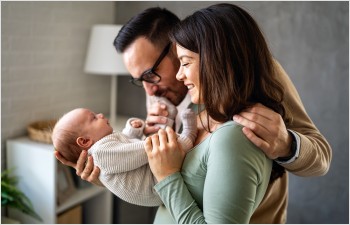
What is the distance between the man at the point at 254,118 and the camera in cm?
105

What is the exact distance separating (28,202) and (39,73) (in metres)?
0.82

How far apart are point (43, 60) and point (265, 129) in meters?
1.95

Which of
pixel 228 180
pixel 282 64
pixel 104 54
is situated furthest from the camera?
pixel 104 54

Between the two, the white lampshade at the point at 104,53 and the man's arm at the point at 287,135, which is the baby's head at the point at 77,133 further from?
the white lampshade at the point at 104,53

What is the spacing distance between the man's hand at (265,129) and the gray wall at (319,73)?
5.19 ft

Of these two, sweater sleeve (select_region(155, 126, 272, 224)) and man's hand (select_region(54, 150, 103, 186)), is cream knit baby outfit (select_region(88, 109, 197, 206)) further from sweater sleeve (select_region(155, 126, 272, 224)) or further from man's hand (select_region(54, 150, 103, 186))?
sweater sleeve (select_region(155, 126, 272, 224))

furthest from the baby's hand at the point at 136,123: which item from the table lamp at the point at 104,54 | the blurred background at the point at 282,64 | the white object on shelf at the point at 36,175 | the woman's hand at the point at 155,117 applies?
the table lamp at the point at 104,54

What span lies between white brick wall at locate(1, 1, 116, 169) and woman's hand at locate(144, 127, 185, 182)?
5.12 ft

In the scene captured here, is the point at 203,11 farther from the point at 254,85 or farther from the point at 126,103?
the point at 126,103

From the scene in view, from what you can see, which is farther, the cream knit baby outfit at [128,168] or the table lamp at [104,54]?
the table lamp at [104,54]

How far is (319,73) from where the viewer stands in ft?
8.31

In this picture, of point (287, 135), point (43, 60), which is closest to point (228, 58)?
point (287, 135)

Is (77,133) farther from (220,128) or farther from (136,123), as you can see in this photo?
(220,128)

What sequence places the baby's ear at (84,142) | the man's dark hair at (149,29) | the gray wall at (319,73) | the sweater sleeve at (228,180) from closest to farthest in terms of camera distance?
the sweater sleeve at (228,180) → the baby's ear at (84,142) → the man's dark hair at (149,29) → the gray wall at (319,73)
